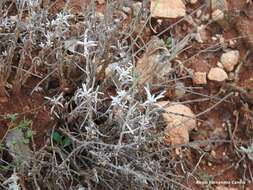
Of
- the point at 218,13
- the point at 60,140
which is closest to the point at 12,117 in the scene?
the point at 60,140

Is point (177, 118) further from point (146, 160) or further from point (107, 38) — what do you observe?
point (107, 38)

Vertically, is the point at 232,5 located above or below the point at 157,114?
above

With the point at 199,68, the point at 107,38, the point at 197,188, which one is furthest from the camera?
the point at 199,68

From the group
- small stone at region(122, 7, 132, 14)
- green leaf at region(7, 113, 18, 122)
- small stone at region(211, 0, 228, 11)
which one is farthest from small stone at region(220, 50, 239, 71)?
green leaf at region(7, 113, 18, 122)

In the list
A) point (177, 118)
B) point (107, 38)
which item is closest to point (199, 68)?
point (177, 118)

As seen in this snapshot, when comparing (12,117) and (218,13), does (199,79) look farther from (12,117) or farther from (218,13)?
(12,117)

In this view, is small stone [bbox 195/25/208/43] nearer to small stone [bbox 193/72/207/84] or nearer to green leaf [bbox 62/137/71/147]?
small stone [bbox 193/72/207/84]

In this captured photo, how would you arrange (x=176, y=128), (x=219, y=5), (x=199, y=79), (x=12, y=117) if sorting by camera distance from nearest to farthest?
(x=12, y=117) → (x=176, y=128) → (x=199, y=79) → (x=219, y=5)

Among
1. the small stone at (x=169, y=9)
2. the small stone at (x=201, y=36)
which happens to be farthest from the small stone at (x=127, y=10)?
the small stone at (x=201, y=36)

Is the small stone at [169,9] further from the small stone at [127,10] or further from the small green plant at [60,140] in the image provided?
the small green plant at [60,140]
